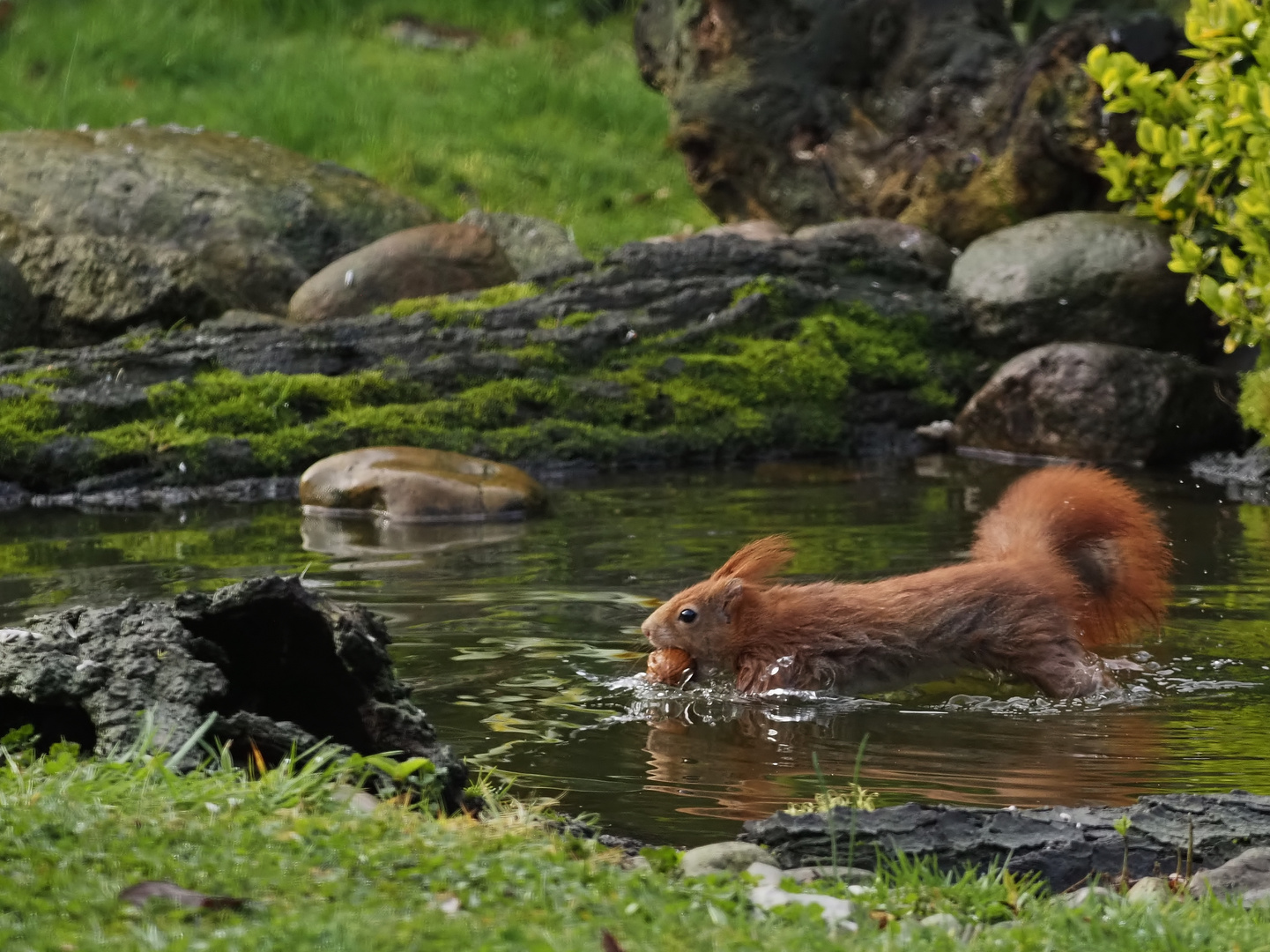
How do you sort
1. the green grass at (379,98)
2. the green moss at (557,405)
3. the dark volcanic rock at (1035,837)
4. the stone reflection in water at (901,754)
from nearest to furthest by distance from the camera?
the dark volcanic rock at (1035,837), the stone reflection in water at (901,754), the green moss at (557,405), the green grass at (379,98)

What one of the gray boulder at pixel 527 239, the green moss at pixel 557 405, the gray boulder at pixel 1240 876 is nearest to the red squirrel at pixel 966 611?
the gray boulder at pixel 1240 876

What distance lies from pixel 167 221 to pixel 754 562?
10415 millimetres

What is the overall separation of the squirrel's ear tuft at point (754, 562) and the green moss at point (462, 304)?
6.53 metres

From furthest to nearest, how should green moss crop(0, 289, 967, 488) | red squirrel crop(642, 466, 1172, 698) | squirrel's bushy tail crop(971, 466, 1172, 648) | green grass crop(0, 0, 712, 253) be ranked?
green grass crop(0, 0, 712, 253) < green moss crop(0, 289, 967, 488) < squirrel's bushy tail crop(971, 466, 1172, 648) < red squirrel crop(642, 466, 1172, 698)

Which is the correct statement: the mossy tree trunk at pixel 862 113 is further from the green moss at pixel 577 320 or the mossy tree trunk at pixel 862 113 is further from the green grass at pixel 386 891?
the green grass at pixel 386 891

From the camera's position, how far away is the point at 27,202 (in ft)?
48.3

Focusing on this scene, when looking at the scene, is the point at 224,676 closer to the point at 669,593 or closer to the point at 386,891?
the point at 386,891

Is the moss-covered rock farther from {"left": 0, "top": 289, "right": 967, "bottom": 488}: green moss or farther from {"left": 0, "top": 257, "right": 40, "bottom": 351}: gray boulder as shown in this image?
{"left": 0, "top": 257, "right": 40, "bottom": 351}: gray boulder

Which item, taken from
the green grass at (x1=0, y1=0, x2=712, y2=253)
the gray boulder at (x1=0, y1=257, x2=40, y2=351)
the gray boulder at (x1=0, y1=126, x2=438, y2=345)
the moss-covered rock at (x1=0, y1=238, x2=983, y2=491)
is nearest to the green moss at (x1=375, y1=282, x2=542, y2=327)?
the moss-covered rock at (x1=0, y1=238, x2=983, y2=491)

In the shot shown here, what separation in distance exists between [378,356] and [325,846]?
922 cm

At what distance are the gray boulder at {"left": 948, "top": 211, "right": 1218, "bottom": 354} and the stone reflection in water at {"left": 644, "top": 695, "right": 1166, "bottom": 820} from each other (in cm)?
752

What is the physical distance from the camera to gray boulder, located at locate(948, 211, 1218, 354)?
41.7 feet

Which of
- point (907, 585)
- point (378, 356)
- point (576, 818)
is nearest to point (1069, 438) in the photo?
point (378, 356)

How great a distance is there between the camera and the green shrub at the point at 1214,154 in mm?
9180
